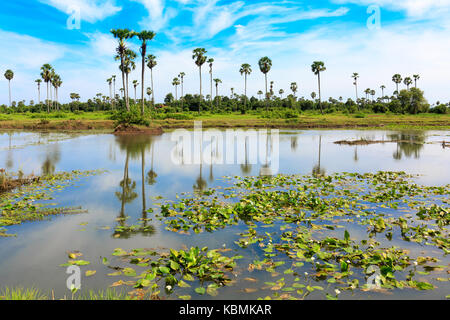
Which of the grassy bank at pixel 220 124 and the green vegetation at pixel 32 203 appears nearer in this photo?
the green vegetation at pixel 32 203

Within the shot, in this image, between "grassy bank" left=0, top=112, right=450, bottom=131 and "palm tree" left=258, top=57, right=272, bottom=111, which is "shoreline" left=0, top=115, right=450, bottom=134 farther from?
"palm tree" left=258, top=57, right=272, bottom=111

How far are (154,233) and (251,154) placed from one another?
1361cm

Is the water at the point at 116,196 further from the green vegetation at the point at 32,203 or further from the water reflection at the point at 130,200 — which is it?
the green vegetation at the point at 32,203

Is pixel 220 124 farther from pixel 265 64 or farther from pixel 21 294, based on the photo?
pixel 21 294

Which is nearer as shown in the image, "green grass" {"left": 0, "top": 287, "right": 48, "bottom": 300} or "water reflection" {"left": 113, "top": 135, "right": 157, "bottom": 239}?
"green grass" {"left": 0, "top": 287, "right": 48, "bottom": 300}

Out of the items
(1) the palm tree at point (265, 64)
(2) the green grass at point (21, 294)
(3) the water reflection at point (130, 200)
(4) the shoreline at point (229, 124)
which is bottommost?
(2) the green grass at point (21, 294)

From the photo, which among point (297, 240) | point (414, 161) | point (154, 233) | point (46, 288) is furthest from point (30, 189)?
point (414, 161)

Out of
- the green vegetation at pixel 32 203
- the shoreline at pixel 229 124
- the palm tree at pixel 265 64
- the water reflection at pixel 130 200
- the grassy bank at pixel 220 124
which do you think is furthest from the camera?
the palm tree at pixel 265 64

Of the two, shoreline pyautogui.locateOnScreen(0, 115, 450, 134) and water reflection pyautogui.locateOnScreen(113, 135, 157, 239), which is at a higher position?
shoreline pyautogui.locateOnScreen(0, 115, 450, 134)

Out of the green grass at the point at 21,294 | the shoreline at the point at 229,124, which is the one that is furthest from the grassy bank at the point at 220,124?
the green grass at the point at 21,294

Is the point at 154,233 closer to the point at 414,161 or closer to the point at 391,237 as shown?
the point at 391,237

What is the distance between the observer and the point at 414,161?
55.5 ft

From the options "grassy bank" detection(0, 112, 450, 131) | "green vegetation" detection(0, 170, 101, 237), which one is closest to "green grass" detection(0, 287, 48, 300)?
"green vegetation" detection(0, 170, 101, 237)

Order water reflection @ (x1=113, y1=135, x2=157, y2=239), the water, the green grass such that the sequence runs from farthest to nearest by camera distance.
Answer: water reflection @ (x1=113, y1=135, x2=157, y2=239), the water, the green grass
